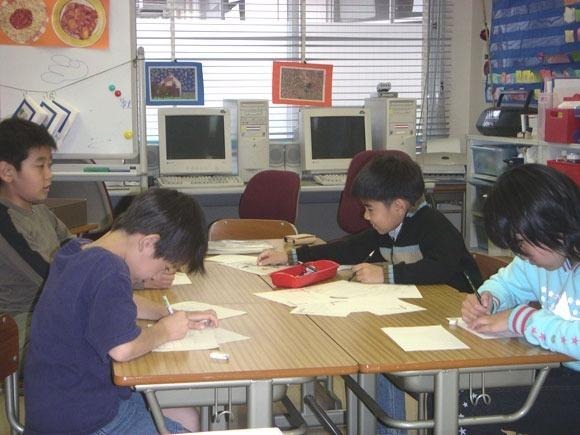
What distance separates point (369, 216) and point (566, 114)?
6.57 ft

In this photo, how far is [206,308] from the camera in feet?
6.76

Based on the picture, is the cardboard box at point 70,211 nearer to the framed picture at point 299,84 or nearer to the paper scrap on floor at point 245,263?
the paper scrap on floor at point 245,263

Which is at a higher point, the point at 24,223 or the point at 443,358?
the point at 24,223

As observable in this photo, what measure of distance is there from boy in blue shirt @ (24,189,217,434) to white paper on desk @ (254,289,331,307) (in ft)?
1.48

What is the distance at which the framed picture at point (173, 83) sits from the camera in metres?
5.02

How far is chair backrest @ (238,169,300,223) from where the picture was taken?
408cm

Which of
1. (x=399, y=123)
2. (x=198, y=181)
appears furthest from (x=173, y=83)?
(x=399, y=123)

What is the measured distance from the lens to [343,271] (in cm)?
255

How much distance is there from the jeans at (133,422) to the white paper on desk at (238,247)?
43.2 inches

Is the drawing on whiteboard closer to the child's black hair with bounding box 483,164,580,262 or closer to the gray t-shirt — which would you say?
the gray t-shirt

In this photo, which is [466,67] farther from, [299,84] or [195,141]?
[195,141]

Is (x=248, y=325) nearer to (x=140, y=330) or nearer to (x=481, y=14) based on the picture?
(x=140, y=330)

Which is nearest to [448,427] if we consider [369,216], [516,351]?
[516,351]

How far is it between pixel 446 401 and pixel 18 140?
5.45 ft
